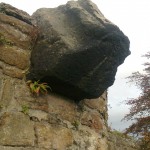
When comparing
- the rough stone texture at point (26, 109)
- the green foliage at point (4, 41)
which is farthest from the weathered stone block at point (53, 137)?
the green foliage at point (4, 41)

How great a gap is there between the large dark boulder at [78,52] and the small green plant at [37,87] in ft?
0.14

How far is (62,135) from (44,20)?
99 centimetres

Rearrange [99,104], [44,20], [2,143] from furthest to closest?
[99,104] < [44,20] < [2,143]

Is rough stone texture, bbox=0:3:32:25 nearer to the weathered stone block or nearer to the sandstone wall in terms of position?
the sandstone wall

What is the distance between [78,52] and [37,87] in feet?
1.41

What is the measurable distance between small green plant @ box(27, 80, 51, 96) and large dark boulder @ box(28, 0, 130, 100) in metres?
0.04

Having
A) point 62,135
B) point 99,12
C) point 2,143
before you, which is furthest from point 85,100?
point 2,143

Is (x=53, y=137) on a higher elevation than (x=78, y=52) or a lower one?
lower

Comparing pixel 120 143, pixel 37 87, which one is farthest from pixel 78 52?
pixel 120 143

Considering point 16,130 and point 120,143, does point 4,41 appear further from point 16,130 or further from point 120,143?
point 120,143

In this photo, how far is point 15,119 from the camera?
7.72 ft

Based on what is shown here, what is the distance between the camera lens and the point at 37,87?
2.54 meters

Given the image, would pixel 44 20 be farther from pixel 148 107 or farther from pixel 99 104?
pixel 148 107

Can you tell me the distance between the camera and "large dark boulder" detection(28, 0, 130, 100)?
249 cm
